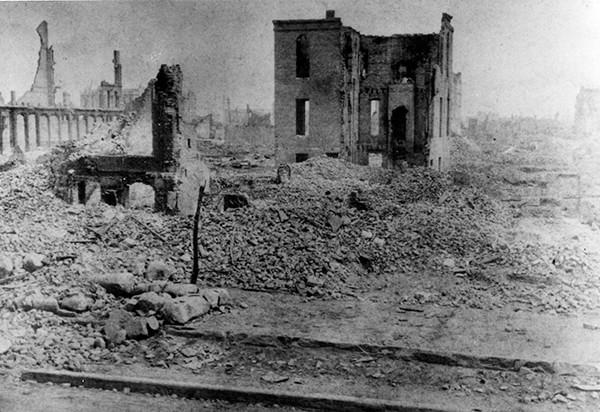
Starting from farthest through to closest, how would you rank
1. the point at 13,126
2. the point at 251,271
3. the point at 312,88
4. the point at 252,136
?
the point at 252,136, the point at 13,126, the point at 312,88, the point at 251,271

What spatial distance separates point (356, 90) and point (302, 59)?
3.51 m

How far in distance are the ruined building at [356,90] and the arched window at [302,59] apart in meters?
0.05

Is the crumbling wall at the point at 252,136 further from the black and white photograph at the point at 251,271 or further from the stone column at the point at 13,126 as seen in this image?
the black and white photograph at the point at 251,271

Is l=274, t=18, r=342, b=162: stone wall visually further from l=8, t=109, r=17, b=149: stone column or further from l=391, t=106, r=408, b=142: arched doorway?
l=8, t=109, r=17, b=149: stone column

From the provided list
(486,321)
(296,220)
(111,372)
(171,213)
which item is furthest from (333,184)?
(111,372)

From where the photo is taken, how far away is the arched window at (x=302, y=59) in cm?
3175

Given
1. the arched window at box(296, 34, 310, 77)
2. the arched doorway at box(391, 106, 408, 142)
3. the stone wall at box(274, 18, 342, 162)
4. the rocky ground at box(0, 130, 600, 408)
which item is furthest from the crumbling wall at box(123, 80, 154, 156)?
the arched doorway at box(391, 106, 408, 142)

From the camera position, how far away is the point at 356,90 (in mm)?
33250

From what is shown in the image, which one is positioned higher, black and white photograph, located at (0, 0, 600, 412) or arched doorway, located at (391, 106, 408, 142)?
arched doorway, located at (391, 106, 408, 142)

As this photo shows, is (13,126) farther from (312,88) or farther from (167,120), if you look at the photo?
(167,120)

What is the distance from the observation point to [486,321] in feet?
36.8

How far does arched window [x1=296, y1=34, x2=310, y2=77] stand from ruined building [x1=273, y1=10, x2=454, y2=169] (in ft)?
0.17

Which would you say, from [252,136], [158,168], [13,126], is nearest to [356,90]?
[158,168]

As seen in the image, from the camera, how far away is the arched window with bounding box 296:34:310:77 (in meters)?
31.8
